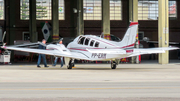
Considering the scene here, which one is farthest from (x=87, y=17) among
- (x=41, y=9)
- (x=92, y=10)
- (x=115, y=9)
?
(x=41, y=9)

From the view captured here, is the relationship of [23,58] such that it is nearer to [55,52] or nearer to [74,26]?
[74,26]

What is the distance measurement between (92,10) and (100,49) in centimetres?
3240

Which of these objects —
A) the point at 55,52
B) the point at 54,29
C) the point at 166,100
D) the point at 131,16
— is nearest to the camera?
the point at 166,100

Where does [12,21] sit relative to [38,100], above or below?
above

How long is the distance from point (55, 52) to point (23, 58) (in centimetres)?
2099

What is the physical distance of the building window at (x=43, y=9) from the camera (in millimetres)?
53656

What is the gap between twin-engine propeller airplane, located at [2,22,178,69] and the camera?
22.4m

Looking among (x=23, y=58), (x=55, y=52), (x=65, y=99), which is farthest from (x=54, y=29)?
(x=65, y=99)

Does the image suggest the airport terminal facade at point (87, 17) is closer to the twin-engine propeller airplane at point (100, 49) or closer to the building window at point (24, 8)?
the building window at point (24, 8)

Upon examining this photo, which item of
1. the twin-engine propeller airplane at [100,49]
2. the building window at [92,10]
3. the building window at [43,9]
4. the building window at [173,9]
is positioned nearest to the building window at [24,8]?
the building window at [43,9]

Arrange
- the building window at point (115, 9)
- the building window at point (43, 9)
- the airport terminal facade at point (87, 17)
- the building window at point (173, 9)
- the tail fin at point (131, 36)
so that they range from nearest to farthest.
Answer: the tail fin at point (131, 36)
the airport terminal facade at point (87, 17)
the building window at point (173, 9)
the building window at point (43, 9)
the building window at point (115, 9)

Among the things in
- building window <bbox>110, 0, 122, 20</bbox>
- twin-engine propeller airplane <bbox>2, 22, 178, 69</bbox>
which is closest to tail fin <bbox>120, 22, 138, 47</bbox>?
twin-engine propeller airplane <bbox>2, 22, 178, 69</bbox>

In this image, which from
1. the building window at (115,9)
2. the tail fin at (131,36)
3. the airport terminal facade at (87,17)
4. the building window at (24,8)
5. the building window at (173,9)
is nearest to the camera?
the tail fin at (131,36)

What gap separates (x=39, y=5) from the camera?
5372 centimetres
